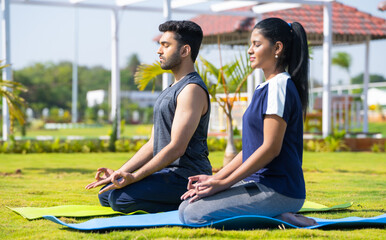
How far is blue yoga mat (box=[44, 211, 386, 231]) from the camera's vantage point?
345cm

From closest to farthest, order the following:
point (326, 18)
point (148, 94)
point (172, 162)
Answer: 1. point (172, 162)
2. point (326, 18)
3. point (148, 94)

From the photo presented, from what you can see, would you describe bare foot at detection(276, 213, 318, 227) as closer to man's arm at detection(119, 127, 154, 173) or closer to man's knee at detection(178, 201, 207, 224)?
man's knee at detection(178, 201, 207, 224)

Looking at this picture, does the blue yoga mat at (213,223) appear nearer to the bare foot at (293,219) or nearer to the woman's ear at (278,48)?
the bare foot at (293,219)

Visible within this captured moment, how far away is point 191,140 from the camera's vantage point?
4012 millimetres

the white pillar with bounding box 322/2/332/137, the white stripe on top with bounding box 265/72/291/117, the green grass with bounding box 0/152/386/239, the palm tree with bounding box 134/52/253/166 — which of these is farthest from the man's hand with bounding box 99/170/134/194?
the white pillar with bounding box 322/2/332/137

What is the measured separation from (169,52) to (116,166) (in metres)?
5.64

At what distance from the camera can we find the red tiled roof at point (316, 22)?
14.9 meters

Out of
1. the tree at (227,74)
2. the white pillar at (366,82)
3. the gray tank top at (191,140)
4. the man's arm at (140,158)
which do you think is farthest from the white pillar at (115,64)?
the gray tank top at (191,140)

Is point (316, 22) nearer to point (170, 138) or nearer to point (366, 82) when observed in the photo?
point (366, 82)

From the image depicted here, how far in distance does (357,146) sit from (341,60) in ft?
141

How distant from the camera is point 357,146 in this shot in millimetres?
13906

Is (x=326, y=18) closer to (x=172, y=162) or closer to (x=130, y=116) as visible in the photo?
(x=172, y=162)

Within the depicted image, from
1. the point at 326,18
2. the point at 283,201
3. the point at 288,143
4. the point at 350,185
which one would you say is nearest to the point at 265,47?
the point at 288,143

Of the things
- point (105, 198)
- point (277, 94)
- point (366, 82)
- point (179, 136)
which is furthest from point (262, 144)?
point (366, 82)
